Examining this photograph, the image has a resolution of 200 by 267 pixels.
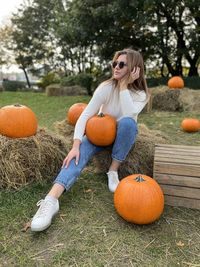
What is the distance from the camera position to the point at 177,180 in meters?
2.76

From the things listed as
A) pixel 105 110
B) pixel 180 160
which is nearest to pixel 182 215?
pixel 180 160

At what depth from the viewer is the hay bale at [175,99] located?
8.22 metres

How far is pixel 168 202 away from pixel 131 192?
54 centimetres

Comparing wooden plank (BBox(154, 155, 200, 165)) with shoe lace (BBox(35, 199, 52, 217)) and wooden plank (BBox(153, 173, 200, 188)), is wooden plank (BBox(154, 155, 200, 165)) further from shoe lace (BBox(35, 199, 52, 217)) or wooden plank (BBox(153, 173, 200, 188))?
shoe lace (BBox(35, 199, 52, 217))

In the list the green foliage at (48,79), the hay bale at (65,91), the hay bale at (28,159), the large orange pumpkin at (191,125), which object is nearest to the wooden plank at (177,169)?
the hay bale at (28,159)

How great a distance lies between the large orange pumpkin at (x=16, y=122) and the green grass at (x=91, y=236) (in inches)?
21.9

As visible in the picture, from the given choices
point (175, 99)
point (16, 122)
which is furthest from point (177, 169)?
point (175, 99)

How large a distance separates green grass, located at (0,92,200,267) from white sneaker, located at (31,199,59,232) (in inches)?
3.4

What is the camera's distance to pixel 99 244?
230 cm

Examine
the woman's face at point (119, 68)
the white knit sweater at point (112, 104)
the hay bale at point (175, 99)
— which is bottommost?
the hay bale at point (175, 99)

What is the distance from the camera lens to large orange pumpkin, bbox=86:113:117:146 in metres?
2.99

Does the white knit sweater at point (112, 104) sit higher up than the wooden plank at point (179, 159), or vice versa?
the white knit sweater at point (112, 104)

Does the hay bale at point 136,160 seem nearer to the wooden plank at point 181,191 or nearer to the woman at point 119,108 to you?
the woman at point 119,108

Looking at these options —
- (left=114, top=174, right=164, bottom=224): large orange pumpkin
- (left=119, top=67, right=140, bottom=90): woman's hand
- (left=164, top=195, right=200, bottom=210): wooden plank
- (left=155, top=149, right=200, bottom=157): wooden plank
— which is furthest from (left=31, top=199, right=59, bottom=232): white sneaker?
(left=119, top=67, right=140, bottom=90): woman's hand
